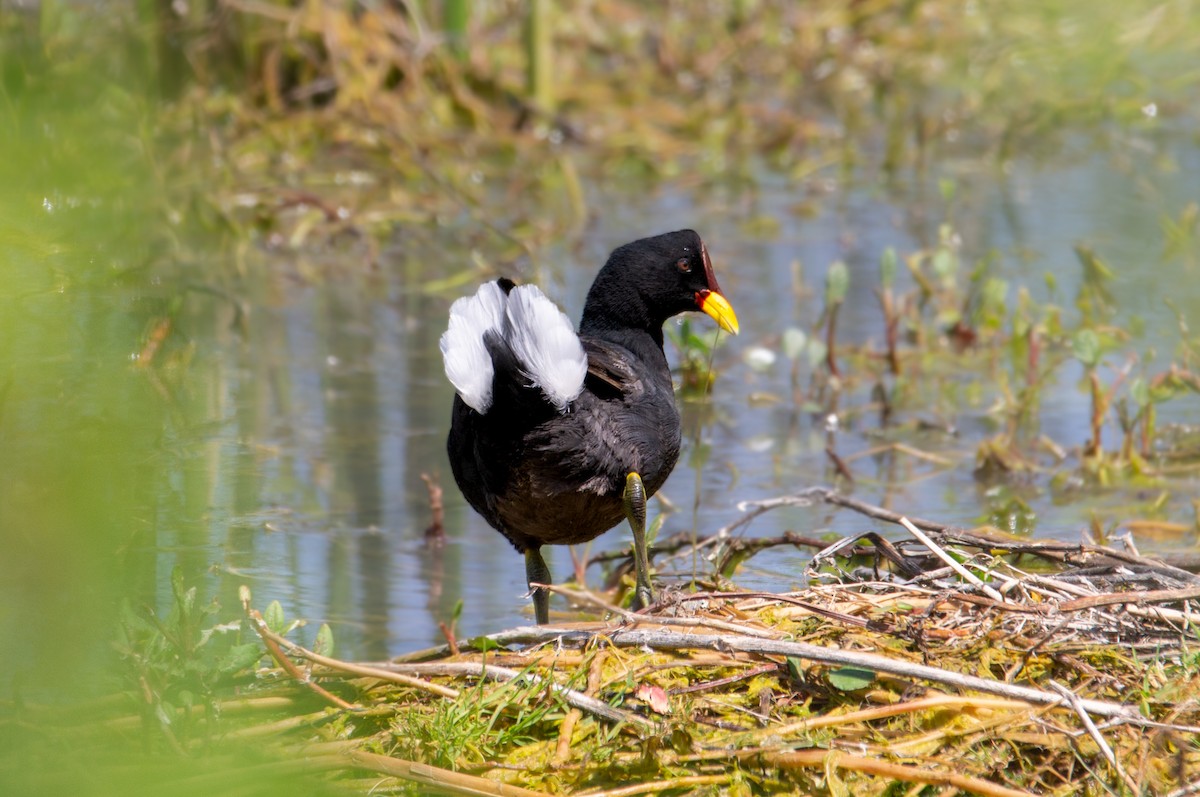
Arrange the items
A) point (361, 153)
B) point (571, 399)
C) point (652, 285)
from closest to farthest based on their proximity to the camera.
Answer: point (571, 399) → point (652, 285) → point (361, 153)

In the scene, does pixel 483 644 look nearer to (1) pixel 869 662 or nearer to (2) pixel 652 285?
(1) pixel 869 662

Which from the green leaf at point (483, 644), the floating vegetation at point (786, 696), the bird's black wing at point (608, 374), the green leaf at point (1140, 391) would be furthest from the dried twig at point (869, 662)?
the green leaf at point (1140, 391)

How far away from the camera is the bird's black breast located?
9.41 ft

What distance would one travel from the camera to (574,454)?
289 cm

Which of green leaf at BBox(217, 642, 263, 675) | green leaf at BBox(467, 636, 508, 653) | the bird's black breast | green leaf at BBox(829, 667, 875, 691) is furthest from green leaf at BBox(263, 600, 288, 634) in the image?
green leaf at BBox(829, 667, 875, 691)

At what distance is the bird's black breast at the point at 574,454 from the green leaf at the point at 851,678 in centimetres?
76

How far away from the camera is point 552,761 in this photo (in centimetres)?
237

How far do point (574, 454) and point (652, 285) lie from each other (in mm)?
754

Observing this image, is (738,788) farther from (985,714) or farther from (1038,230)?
(1038,230)

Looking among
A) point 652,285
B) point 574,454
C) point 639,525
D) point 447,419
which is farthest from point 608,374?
point 447,419

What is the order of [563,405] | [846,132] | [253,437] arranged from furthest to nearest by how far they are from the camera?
[846,132]
[253,437]
[563,405]

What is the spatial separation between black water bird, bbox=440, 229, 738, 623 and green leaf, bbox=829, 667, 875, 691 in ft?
2.27

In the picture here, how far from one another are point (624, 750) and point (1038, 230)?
17.5 feet

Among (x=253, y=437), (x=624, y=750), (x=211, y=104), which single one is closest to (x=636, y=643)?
(x=624, y=750)
